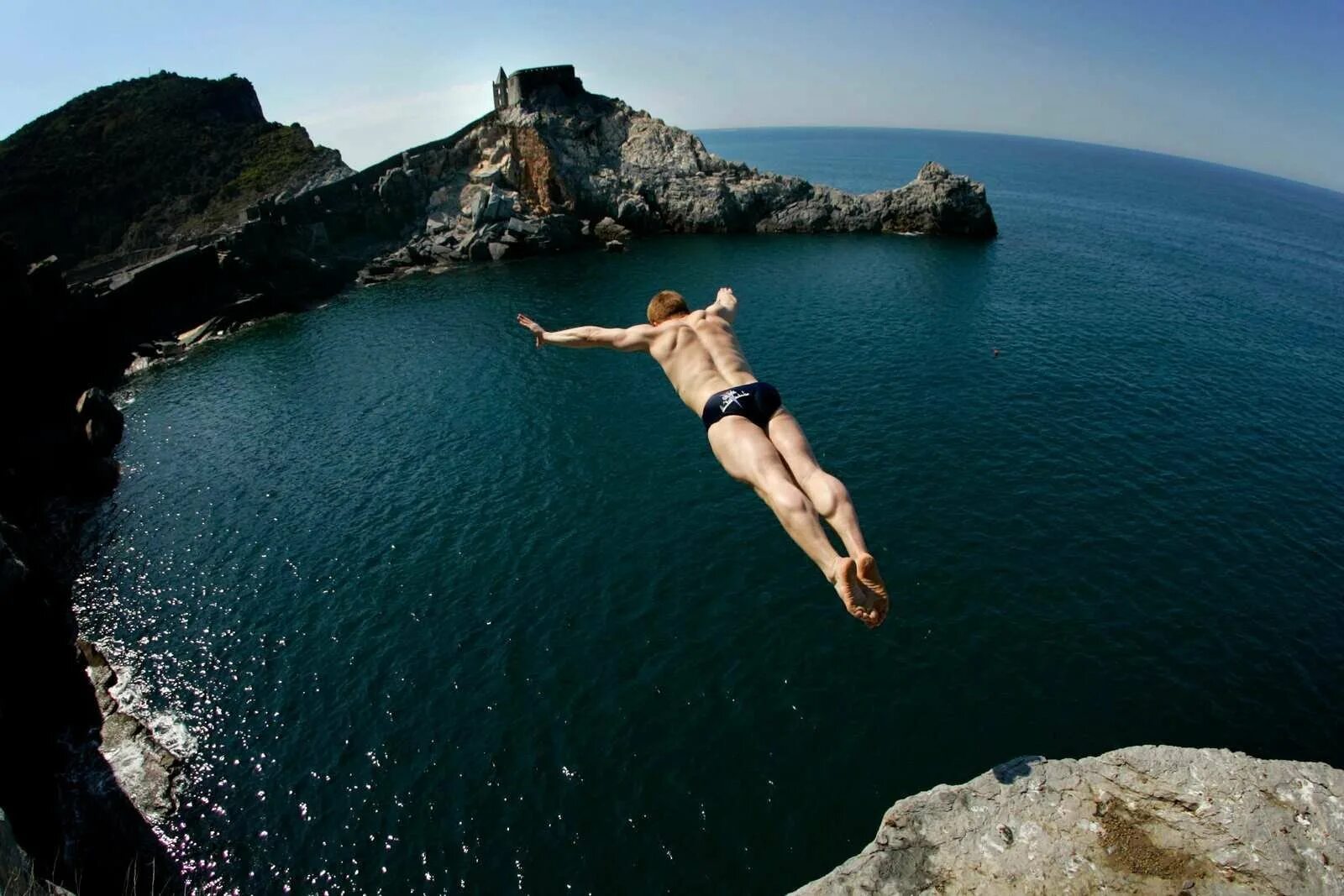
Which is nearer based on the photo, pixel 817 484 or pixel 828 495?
pixel 828 495

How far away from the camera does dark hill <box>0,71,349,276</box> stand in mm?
66750

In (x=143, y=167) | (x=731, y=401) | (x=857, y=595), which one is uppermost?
(x=143, y=167)

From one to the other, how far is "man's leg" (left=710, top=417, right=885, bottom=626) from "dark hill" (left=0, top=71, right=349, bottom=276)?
75693mm

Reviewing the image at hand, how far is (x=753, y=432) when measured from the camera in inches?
279

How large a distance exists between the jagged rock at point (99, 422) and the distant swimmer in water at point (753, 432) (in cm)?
3869

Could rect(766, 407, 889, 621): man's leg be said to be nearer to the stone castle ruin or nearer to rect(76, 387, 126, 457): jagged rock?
rect(76, 387, 126, 457): jagged rock

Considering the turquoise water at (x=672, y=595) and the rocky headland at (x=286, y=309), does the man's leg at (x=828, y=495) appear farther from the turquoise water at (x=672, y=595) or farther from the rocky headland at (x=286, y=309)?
the turquoise water at (x=672, y=595)

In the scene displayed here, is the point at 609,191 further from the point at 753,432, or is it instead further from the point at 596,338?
the point at 753,432

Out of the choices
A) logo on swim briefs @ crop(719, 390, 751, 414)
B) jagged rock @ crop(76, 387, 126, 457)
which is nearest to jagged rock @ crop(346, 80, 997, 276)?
jagged rock @ crop(76, 387, 126, 457)

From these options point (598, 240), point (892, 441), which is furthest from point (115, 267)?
point (892, 441)

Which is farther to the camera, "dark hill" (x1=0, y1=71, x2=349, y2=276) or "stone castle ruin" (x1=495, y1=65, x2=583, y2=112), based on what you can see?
"stone castle ruin" (x1=495, y1=65, x2=583, y2=112)

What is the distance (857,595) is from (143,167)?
9683 centimetres

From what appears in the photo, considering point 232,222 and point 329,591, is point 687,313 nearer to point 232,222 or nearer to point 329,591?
point 329,591

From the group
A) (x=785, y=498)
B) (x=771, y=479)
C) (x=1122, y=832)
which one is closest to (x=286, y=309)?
(x=771, y=479)
